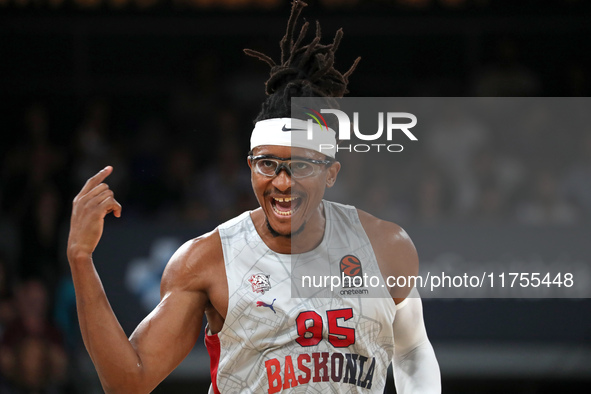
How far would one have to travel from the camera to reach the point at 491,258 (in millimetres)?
4840

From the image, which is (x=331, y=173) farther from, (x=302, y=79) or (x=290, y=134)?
(x=302, y=79)

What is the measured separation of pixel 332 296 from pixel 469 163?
3173 millimetres

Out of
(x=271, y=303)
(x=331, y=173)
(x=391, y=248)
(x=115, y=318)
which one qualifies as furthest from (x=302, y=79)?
(x=115, y=318)

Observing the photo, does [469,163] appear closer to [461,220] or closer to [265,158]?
[461,220]

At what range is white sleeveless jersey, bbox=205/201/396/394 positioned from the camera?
2.67 meters

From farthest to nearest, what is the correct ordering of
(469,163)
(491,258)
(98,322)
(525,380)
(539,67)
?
1. (539,67)
2. (469,163)
3. (525,380)
4. (491,258)
5. (98,322)

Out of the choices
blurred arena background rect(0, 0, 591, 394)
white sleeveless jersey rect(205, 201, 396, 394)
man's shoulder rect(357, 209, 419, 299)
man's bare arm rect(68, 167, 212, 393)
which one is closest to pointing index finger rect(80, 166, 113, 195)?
man's bare arm rect(68, 167, 212, 393)

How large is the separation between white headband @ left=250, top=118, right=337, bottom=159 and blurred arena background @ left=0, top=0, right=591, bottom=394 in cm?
221

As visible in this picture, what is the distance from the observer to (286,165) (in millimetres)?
2729

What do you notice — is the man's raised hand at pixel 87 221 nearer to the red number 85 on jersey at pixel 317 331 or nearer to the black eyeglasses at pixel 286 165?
the black eyeglasses at pixel 286 165

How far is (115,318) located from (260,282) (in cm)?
50

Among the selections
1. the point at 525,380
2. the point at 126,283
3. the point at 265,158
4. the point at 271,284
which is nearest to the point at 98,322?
the point at 271,284

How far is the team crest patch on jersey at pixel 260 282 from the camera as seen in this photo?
2.71 m

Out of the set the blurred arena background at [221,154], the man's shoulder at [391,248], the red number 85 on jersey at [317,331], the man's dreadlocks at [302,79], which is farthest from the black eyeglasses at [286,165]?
the blurred arena background at [221,154]
